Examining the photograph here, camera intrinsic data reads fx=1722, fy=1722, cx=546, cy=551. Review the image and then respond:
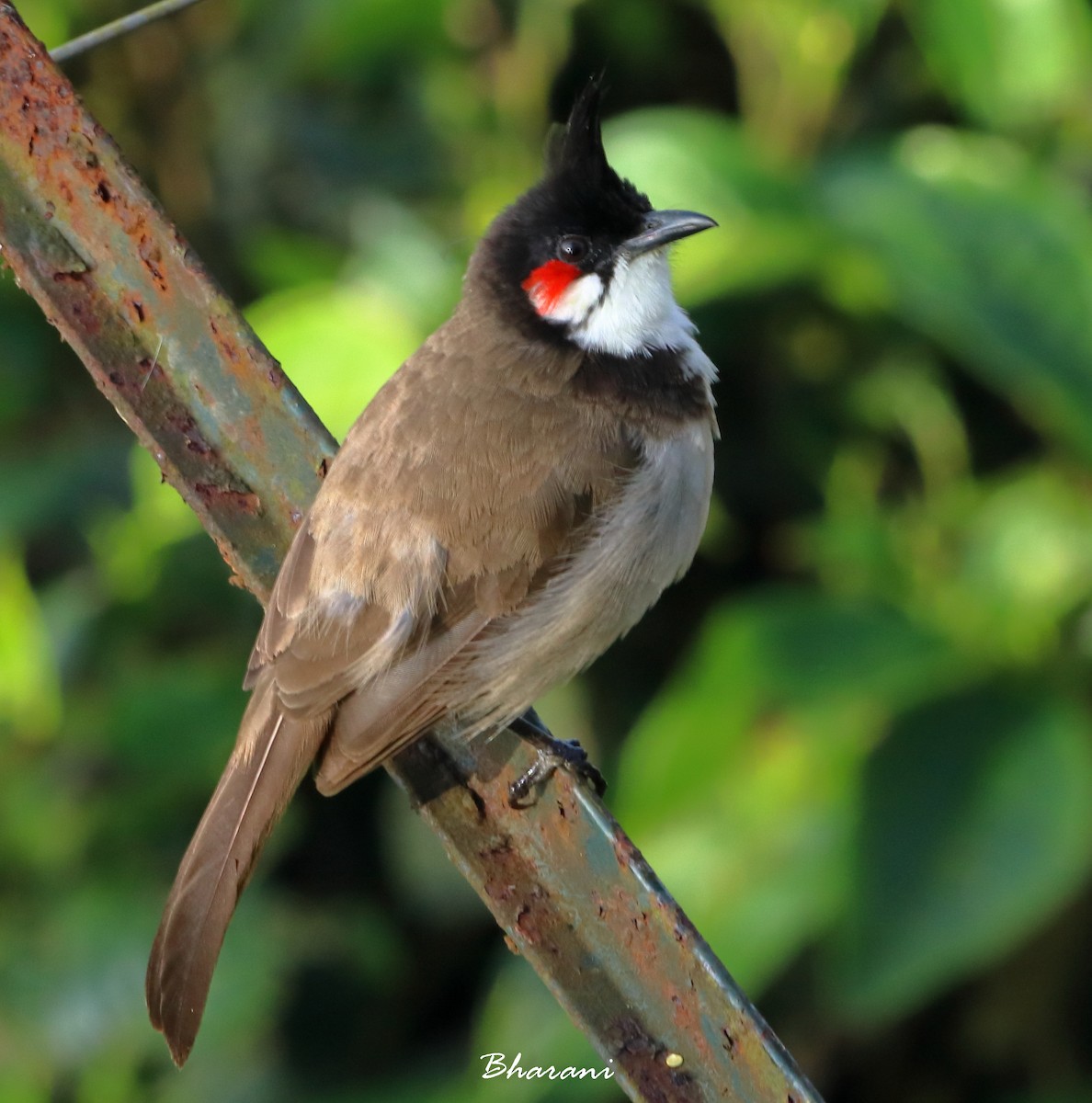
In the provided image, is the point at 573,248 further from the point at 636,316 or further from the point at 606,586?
the point at 606,586

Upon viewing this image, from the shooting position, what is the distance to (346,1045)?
11.4 feet

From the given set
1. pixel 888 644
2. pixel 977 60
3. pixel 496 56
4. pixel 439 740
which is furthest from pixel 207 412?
pixel 496 56

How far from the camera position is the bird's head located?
2385 mm

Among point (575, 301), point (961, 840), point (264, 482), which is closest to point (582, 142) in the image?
point (575, 301)

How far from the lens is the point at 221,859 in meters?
1.78

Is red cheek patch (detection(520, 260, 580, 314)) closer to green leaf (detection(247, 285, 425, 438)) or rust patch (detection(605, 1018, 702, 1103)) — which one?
green leaf (detection(247, 285, 425, 438))

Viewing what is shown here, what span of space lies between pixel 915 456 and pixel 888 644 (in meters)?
0.69

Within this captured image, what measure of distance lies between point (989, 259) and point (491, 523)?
1.47 m

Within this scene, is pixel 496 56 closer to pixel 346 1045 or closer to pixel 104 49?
pixel 104 49

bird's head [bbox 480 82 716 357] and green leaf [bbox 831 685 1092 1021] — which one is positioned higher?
bird's head [bbox 480 82 716 357]

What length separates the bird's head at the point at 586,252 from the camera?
238 cm

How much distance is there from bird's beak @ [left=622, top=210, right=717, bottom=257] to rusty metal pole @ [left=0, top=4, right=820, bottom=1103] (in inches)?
36.5

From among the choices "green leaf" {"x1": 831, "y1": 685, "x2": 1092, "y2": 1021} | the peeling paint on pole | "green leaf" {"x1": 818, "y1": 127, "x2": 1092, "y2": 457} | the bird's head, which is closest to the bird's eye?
the bird's head

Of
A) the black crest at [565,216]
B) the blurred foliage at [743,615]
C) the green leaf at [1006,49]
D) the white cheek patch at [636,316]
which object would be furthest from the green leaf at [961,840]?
the green leaf at [1006,49]
